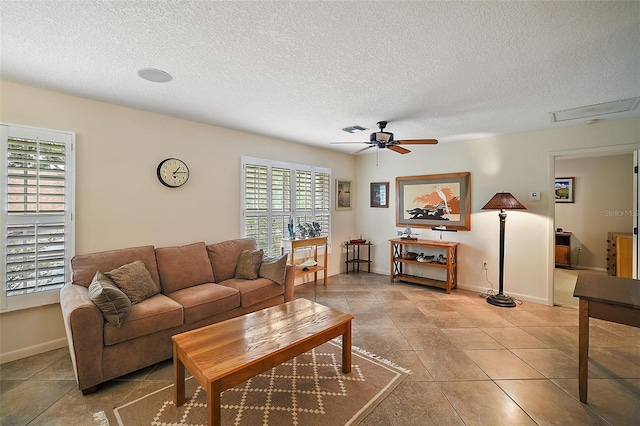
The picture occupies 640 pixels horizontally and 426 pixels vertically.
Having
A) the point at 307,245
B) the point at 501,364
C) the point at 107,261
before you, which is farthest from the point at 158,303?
the point at 501,364

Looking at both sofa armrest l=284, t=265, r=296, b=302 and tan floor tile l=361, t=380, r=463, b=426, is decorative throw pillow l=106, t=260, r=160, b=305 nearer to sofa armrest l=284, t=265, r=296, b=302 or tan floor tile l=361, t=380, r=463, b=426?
sofa armrest l=284, t=265, r=296, b=302

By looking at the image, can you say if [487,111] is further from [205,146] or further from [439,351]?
[205,146]

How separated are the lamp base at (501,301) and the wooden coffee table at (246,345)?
277 cm

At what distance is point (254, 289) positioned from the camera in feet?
10.6

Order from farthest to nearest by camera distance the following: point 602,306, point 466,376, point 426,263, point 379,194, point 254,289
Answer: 1. point 379,194
2. point 426,263
3. point 254,289
4. point 466,376
5. point 602,306

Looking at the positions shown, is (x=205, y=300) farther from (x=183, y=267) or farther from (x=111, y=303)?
(x=111, y=303)

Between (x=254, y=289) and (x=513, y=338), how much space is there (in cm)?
285

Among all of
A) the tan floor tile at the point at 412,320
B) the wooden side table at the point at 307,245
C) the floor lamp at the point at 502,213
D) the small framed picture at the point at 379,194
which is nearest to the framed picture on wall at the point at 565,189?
the floor lamp at the point at 502,213

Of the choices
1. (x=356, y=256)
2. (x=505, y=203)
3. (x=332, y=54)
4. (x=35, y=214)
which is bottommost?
(x=356, y=256)

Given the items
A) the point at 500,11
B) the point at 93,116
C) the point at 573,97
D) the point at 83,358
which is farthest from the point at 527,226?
the point at 93,116

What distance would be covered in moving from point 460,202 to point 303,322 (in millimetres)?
3651

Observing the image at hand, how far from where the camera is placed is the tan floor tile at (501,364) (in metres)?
2.31

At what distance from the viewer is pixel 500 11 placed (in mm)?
1575

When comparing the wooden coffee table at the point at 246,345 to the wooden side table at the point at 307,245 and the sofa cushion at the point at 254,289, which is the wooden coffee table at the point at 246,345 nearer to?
the sofa cushion at the point at 254,289
